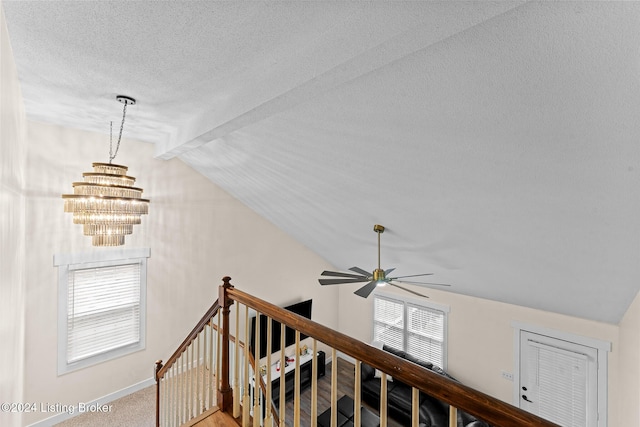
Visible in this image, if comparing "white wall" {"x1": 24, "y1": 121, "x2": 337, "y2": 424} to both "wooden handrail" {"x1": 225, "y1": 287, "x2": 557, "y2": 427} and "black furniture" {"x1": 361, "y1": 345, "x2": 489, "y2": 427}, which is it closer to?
"black furniture" {"x1": 361, "y1": 345, "x2": 489, "y2": 427}

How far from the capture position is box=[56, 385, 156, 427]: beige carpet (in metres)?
3.79

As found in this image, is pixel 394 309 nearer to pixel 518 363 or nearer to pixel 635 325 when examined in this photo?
pixel 518 363

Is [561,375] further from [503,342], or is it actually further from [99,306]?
[99,306]

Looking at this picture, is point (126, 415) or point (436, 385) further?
point (126, 415)

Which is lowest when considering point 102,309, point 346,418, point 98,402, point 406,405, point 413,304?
point 406,405

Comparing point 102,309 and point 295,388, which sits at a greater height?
point 295,388

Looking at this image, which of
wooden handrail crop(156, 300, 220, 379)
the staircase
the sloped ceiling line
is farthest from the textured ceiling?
wooden handrail crop(156, 300, 220, 379)

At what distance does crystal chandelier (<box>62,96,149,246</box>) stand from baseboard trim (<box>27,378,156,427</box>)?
2.74m

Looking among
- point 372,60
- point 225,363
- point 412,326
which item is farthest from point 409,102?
point 412,326

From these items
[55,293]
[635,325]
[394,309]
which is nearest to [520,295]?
[635,325]

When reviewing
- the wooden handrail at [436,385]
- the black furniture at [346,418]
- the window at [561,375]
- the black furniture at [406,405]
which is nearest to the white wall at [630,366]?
the window at [561,375]

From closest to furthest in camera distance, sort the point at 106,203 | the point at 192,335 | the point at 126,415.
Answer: the point at 106,203 → the point at 192,335 → the point at 126,415

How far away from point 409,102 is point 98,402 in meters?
5.18

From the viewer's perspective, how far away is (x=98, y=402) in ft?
13.1
